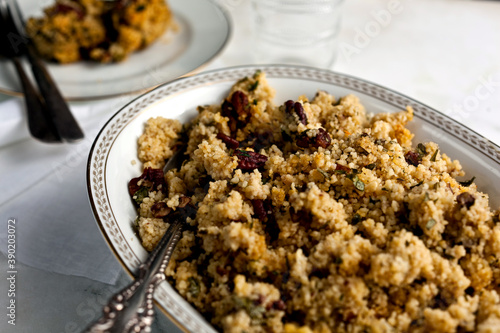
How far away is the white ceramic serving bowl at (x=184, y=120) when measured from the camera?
1235mm

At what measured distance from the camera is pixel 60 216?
178 centimetres

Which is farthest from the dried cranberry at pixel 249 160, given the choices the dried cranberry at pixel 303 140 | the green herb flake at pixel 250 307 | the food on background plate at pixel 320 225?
the green herb flake at pixel 250 307

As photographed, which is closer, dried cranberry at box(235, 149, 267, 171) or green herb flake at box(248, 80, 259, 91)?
dried cranberry at box(235, 149, 267, 171)

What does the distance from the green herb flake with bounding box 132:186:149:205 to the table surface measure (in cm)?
46

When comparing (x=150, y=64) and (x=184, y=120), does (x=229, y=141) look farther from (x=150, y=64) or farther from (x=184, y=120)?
(x=150, y=64)

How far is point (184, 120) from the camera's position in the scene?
1747mm

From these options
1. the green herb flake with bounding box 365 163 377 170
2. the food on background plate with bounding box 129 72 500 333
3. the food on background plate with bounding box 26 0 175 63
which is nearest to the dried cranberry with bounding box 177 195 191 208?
the food on background plate with bounding box 129 72 500 333

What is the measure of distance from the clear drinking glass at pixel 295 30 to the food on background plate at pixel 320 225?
4.21 ft

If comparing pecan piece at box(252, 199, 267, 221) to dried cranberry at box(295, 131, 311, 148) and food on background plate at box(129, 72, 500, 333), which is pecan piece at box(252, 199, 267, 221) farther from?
dried cranberry at box(295, 131, 311, 148)

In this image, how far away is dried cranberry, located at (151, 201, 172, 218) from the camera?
137 cm

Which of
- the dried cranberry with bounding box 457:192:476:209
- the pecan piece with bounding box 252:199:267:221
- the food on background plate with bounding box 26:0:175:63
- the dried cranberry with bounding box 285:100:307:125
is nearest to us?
the dried cranberry with bounding box 457:192:476:209

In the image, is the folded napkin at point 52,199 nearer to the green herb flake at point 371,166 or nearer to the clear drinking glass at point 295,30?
the green herb flake at point 371,166

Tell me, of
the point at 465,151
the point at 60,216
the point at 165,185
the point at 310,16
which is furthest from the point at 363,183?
the point at 310,16

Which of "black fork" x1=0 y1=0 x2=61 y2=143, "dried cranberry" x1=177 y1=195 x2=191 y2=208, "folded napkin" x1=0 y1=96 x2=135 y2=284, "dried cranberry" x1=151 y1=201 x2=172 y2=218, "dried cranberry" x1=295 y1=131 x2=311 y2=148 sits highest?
"dried cranberry" x1=295 y1=131 x2=311 y2=148
